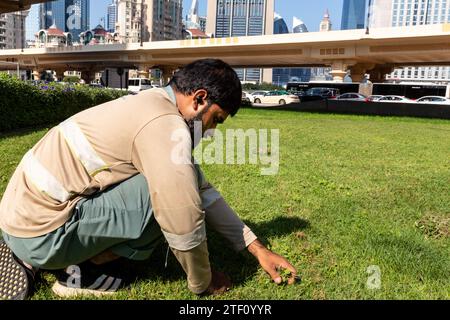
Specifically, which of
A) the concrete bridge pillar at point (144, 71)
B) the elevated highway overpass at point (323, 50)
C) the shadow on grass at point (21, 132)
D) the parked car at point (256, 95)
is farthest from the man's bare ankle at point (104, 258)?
the concrete bridge pillar at point (144, 71)

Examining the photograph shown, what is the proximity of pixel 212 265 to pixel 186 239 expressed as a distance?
92 centimetres

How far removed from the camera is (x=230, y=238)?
2.54 metres

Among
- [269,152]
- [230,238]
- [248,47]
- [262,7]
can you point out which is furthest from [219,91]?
[262,7]

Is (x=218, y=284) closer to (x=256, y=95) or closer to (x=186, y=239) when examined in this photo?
(x=186, y=239)

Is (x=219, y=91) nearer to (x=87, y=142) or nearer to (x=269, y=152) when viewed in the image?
(x=87, y=142)

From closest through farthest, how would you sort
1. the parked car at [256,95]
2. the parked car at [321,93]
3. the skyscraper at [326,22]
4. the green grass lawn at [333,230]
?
the green grass lawn at [333,230]
the parked car at [321,93]
the parked car at [256,95]
the skyscraper at [326,22]

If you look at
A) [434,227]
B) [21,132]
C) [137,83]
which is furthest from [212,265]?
[137,83]

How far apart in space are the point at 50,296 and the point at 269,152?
17.2ft

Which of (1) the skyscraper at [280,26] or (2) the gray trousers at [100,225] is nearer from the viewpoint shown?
(2) the gray trousers at [100,225]

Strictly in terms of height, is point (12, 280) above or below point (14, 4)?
below

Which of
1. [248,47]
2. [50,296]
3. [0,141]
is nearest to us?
[50,296]

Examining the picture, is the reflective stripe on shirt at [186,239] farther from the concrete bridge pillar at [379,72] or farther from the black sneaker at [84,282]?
the concrete bridge pillar at [379,72]

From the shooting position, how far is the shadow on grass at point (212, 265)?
2496mm

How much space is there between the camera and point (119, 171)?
1.98 metres
